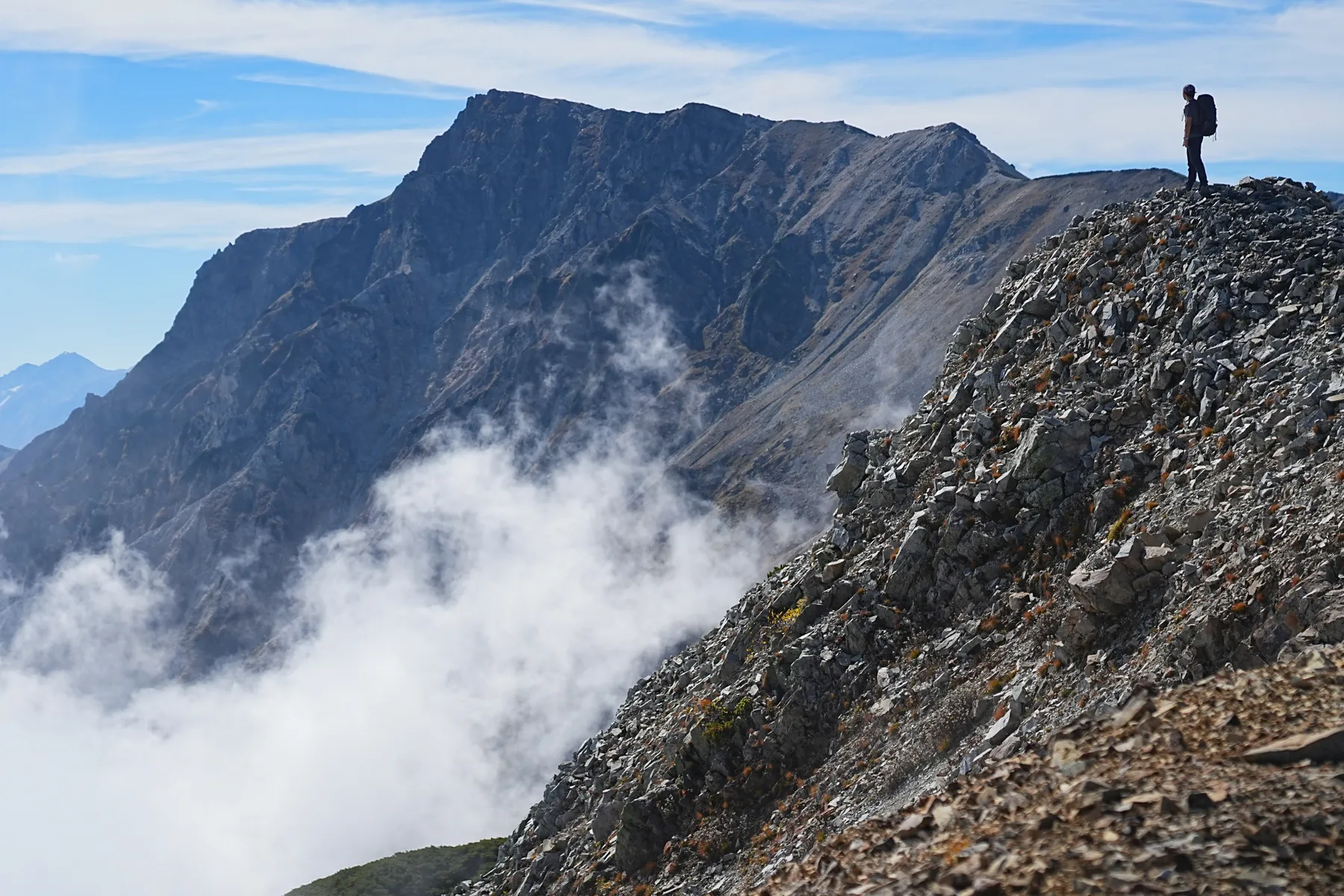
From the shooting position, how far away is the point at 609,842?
1216 inches

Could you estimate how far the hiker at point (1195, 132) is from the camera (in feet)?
99.7

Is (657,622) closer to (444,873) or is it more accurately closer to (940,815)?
(444,873)

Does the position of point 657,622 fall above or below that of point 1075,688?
below

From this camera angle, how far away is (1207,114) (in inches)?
1198

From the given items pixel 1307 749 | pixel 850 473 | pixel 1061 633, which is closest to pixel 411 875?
pixel 850 473

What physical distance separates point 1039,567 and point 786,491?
560 ft

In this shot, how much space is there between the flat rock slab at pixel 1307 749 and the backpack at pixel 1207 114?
2319cm

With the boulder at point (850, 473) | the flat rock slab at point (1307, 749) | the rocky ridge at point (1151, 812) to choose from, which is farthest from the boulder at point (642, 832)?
the flat rock slab at point (1307, 749)

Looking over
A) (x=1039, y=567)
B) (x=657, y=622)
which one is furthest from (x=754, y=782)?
(x=657, y=622)

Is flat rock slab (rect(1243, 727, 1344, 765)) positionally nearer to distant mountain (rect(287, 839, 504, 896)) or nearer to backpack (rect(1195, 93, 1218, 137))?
backpack (rect(1195, 93, 1218, 137))

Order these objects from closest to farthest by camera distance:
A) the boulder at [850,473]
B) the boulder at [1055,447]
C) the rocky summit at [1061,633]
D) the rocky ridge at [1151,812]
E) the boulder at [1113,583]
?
the rocky ridge at [1151,812] < the rocky summit at [1061,633] < the boulder at [1113,583] < the boulder at [1055,447] < the boulder at [850,473]

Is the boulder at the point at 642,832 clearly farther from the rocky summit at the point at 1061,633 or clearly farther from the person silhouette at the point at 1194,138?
the person silhouette at the point at 1194,138

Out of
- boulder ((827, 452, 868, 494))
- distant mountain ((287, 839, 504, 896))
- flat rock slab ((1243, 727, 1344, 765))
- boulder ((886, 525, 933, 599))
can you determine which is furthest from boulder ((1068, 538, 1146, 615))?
distant mountain ((287, 839, 504, 896))

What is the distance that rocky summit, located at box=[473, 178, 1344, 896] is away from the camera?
12.2 metres
